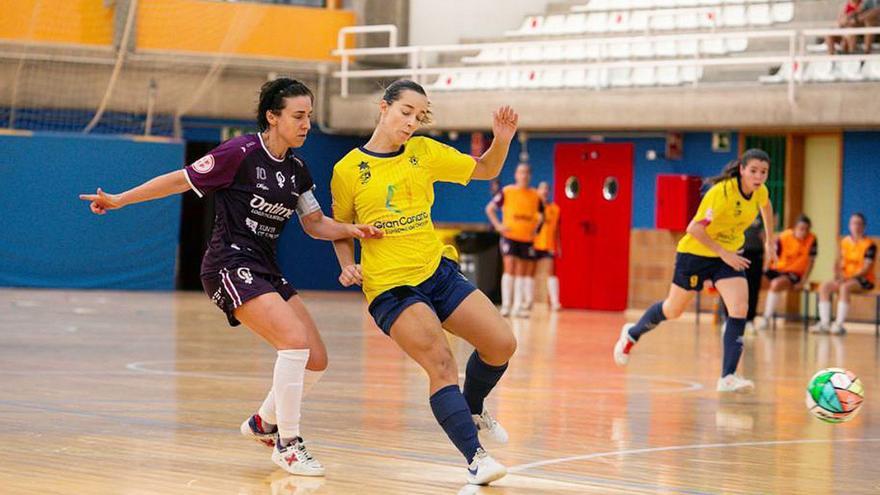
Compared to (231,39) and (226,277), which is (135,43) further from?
(226,277)

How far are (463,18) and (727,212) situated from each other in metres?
16.3

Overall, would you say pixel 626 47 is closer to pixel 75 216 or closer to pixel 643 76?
pixel 643 76

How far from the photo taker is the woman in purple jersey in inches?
269

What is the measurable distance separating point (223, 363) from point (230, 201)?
5.75 metres

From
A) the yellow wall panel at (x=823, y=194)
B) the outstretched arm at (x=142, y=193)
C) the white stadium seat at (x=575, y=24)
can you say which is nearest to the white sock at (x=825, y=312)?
the yellow wall panel at (x=823, y=194)

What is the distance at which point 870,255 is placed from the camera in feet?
63.7

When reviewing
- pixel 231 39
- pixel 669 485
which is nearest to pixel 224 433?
pixel 669 485

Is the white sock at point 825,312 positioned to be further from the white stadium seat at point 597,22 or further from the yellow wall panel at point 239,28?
the yellow wall panel at point 239,28

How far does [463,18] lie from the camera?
88.8ft

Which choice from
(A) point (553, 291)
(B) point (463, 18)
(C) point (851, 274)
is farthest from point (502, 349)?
(B) point (463, 18)

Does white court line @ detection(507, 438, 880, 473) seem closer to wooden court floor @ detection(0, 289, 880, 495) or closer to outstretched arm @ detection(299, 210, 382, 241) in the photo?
wooden court floor @ detection(0, 289, 880, 495)

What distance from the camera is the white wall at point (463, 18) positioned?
26.9 metres

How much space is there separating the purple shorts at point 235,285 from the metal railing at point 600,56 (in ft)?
44.7

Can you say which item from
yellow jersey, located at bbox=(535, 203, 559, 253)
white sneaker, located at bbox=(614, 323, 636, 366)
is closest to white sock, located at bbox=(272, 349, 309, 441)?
white sneaker, located at bbox=(614, 323, 636, 366)
